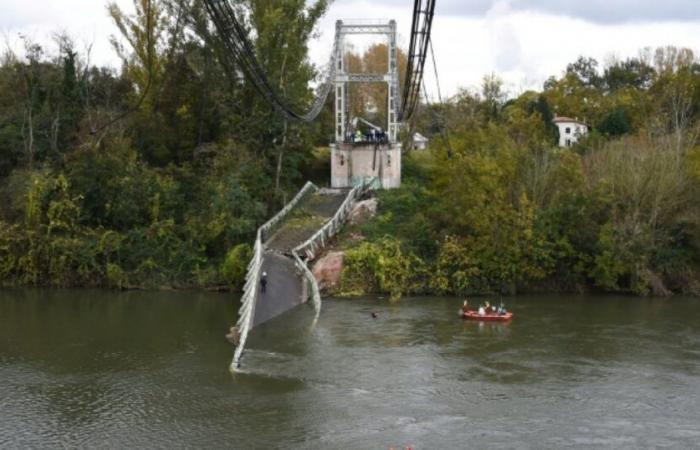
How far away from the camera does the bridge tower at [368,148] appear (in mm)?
53719

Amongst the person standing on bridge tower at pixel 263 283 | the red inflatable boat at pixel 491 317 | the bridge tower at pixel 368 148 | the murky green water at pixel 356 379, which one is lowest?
the murky green water at pixel 356 379

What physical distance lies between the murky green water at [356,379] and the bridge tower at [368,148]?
620 inches

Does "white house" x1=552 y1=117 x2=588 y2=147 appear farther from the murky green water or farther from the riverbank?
the murky green water

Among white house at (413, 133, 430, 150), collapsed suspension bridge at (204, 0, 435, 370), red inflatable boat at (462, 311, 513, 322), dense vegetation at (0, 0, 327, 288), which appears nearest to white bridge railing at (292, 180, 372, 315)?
collapsed suspension bridge at (204, 0, 435, 370)

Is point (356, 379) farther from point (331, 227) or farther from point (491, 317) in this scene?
point (331, 227)

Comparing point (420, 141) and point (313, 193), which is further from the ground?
point (420, 141)

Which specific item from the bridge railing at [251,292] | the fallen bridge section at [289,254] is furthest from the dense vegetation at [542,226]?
the bridge railing at [251,292]

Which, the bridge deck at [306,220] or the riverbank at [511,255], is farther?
the bridge deck at [306,220]

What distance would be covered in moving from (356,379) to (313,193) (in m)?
26.1

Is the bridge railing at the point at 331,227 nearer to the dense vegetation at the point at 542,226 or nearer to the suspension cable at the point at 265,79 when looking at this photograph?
the dense vegetation at the point at 542,226

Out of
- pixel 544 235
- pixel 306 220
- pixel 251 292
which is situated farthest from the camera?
pixel 306 220

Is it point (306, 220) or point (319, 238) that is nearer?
point (319, 238)

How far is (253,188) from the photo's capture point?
50188mm

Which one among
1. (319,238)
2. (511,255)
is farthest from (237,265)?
(511,255)
